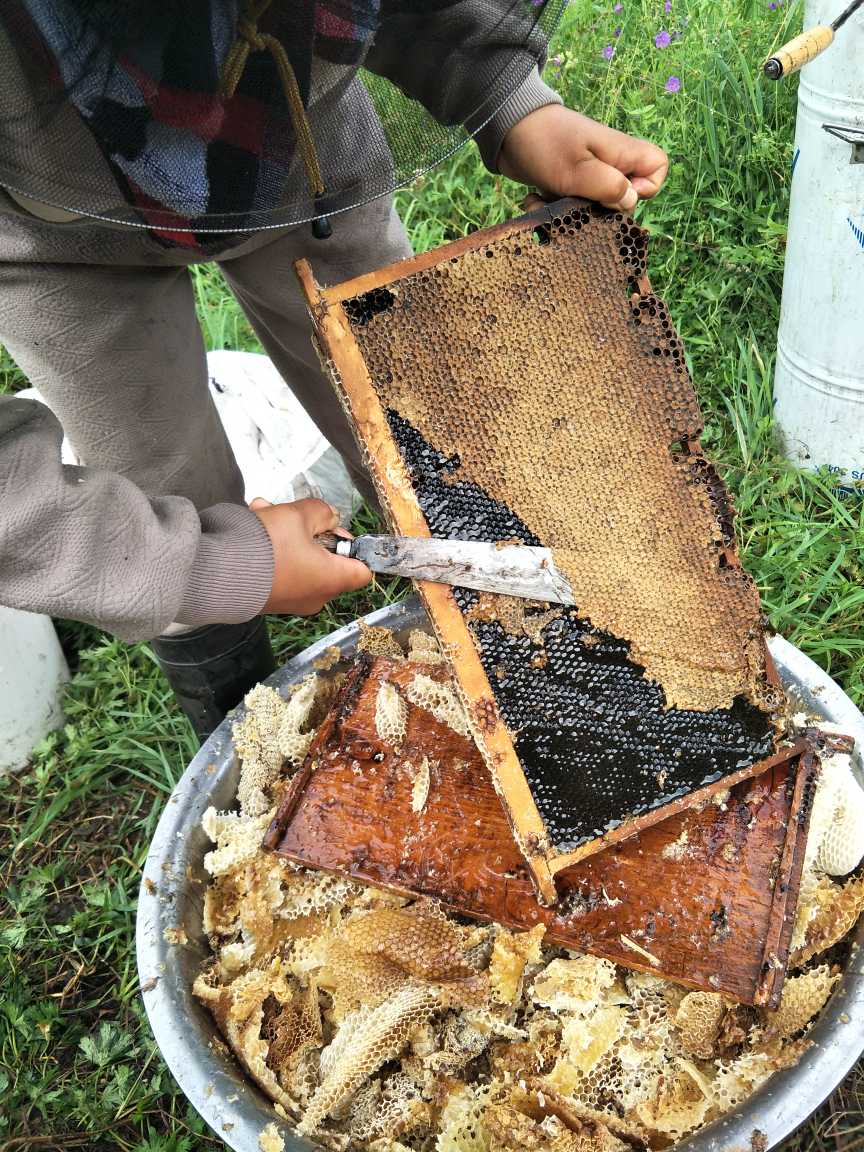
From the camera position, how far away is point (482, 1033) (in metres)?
1.56

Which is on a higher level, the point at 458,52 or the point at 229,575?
the point at 458,52

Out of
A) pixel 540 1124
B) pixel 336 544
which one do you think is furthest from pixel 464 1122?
pixel 336 544

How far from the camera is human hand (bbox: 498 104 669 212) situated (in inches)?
64.9

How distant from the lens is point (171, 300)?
1.92m

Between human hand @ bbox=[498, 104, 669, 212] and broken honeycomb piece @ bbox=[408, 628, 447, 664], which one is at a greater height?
human hand @ bbox=[498, 104, 669, 212]

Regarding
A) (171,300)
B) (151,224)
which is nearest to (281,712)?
(171,300)

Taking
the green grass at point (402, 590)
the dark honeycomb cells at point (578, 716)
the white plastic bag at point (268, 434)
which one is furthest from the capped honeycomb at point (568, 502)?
the white plastic bag at point (268, 434)

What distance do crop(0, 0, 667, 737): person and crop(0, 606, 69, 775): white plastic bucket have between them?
22.8 inches

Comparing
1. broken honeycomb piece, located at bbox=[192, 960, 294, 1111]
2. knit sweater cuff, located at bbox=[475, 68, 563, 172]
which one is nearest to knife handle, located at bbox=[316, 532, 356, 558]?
broken honeycomb piece, located at bbox=[192, 960, 294, 1111]

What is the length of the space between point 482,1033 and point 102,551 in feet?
3.36

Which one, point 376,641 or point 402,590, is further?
point 402,590

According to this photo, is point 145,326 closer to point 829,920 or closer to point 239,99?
point 239,99

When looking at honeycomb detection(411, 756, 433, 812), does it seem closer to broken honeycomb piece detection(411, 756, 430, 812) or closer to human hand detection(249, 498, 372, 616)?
broken honeycomb piece detection(411, 756, 430, 812)

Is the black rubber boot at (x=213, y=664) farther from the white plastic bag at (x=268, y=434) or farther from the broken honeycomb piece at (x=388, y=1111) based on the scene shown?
the broken honeycomb piece at (x=388, y=1111)
